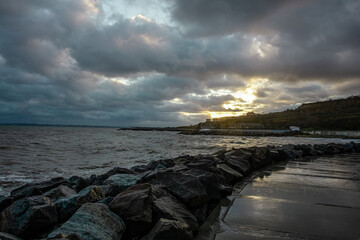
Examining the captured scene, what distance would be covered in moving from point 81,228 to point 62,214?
3.72 ft

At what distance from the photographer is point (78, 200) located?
12.5ft

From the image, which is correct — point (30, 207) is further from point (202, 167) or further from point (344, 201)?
point (344, 201)

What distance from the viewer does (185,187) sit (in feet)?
13.8

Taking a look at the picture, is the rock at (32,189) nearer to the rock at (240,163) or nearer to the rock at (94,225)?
the rock at (94,225)

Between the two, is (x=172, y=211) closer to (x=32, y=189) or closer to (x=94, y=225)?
(x=94, y=225)

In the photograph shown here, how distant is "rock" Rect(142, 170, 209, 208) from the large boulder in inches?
10.5

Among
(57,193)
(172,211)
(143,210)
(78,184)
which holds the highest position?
(143,210)

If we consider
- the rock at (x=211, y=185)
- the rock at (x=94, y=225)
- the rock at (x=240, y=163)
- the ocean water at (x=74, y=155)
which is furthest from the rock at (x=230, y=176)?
the ocean water at (x=74, y=155)

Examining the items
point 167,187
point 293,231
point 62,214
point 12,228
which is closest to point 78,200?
point 62,214

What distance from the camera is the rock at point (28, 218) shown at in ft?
10.3

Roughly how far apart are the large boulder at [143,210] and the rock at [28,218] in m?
0.88

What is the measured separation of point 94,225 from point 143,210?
2.08ft

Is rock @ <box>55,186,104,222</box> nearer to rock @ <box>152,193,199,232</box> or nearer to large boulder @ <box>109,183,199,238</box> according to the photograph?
large boulder @ <box>109,183,199,238</box>

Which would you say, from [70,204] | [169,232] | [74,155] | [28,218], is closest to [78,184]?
[70,204]
